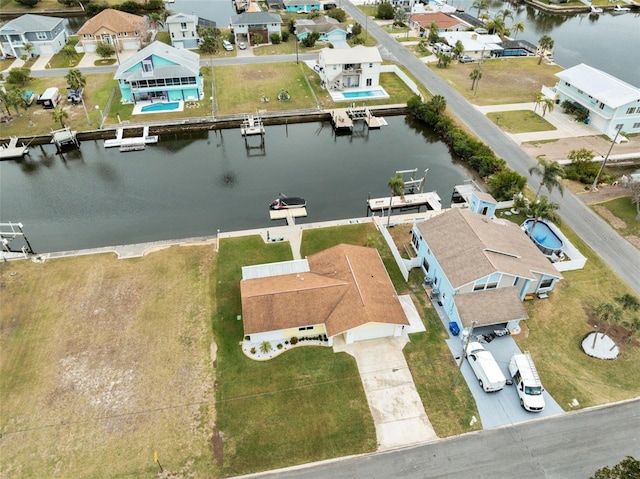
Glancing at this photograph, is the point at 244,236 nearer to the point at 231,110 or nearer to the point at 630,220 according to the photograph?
the point at 231,110

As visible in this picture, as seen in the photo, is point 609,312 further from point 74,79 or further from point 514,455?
point 74,79

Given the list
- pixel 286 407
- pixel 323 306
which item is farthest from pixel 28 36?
pixel 286 407

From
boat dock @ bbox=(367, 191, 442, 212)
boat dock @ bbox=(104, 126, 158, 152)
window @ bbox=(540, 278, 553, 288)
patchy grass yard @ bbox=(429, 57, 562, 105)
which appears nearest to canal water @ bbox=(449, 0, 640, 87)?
patchy grass yard @ bbox=(429, 57, 562, 105)

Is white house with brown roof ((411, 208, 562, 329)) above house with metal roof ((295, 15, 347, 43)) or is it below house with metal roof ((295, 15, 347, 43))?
below

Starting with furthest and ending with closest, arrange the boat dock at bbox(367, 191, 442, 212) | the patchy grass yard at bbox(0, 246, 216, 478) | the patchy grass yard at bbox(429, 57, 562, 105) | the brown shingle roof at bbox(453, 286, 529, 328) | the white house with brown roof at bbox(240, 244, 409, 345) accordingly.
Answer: the patchy grass yard at bbox(429, 57, 562, 105)
the boat dock at bbox(367, 191, 442, 212)
the brown shingle roof at bbox(453, 286, 529, 328)
the white house with brown roof at bbox(240, 244, 409, 345)
the patchy grass yard at bbox(0, 246, 216, 478)

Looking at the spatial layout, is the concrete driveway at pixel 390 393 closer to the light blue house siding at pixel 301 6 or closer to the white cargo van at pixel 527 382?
the white cargo van at pixel 527 382

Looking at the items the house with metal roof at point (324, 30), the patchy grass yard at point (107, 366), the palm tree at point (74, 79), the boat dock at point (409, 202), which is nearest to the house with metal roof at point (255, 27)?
the house with metal roof at point (324, 30)

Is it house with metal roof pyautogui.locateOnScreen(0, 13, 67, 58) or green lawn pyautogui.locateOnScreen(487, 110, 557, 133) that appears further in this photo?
house with metal roof pyautogui.locateOnScreen(0, 13, 67, 58)

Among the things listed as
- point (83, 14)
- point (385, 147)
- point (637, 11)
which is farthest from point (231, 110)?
point (637, 11)

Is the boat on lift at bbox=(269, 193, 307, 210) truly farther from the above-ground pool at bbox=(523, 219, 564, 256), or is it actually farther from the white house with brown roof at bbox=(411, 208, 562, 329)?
the above-ground pool at bbox=(523, 219, 564, 256)
